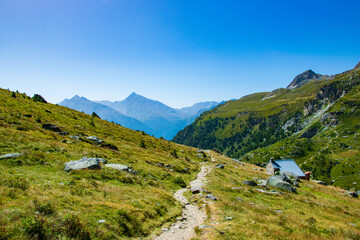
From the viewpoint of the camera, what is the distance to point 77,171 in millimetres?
20281

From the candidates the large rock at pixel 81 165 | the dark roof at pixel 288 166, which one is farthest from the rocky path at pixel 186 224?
the dark roof at pixel 288 166

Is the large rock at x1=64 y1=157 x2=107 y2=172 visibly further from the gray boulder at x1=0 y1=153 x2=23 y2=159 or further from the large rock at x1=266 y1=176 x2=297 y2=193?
the large rock at x1=266 y1=176 x2=297 y2=193

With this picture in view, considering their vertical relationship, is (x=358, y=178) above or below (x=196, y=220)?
below

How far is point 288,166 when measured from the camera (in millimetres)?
78938

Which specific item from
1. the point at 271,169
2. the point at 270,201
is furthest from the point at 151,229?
the point at 271,169

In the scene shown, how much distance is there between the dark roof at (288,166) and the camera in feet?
249

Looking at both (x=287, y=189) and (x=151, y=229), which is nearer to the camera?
(x=151, y=229)

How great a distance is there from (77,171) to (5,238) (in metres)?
13.5

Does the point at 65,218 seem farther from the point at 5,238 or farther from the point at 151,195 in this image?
the point at 151,195

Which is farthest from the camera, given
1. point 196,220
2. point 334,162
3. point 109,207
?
point 334,162

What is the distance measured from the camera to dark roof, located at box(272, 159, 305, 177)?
76.0 m

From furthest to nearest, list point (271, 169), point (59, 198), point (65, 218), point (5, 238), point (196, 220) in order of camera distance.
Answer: point (271, 169) < point (196, 220) < point (59, 198) < point (65, 218) < point (5, 238)

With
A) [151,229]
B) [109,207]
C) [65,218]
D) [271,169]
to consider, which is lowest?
[271,169]

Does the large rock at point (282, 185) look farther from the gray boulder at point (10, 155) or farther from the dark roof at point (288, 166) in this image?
the dark roof at point (288, 166)
